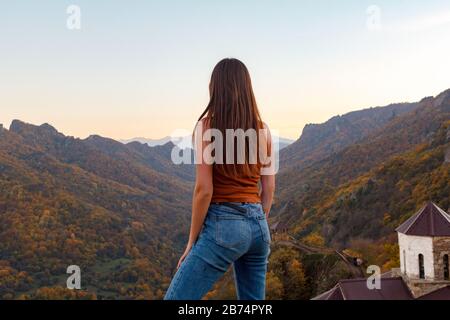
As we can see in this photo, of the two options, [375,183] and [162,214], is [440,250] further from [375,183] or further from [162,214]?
[162,214]

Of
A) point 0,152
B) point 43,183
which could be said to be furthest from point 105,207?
point 0,152

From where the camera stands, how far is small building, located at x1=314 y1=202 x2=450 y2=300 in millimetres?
22922

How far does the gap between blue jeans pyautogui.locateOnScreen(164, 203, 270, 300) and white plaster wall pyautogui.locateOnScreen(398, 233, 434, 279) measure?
73.4ft

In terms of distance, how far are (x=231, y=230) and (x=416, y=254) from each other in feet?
76.3

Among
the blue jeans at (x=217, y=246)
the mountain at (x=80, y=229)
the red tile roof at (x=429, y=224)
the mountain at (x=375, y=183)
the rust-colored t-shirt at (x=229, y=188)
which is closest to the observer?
A: the blue jeans at (x=217, y=246)

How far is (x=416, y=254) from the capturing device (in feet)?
79.0

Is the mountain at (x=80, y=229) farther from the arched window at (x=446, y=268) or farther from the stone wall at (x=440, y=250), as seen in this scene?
the stone wall at (x=440, y=250)

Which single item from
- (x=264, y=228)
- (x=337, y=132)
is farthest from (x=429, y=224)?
(x=337, y=132)

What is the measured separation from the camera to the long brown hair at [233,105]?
3314 millimetres

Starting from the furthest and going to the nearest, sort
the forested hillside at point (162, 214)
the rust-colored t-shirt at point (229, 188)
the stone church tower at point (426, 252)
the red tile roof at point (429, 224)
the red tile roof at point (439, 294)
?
the forested hillside at point (162, 214), the red tile roof at point (429, 224), the stone church tower at point (426, 252), the red tile roof at point (439, 294), the rust-colored t-shirt at point (229, 188)

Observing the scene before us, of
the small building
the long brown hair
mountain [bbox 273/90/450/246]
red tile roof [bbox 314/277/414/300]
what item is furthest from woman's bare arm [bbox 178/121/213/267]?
mountain [bbox 273/90/450/246]

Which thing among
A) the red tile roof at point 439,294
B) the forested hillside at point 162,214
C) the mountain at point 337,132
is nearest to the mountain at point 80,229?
the forested hillside at point 162,214
